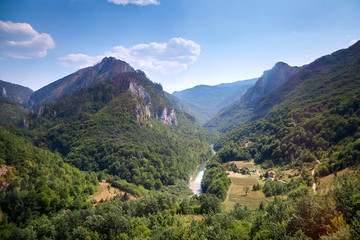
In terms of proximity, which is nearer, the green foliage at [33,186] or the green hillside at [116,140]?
the green foliage at [33,186]

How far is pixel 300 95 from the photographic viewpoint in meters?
181

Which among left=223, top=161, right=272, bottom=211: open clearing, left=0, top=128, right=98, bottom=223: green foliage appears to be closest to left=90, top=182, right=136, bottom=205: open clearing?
left=0, top=128, right=98, bottom=223: green foliage

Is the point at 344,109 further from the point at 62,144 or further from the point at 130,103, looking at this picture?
the point at 62,144

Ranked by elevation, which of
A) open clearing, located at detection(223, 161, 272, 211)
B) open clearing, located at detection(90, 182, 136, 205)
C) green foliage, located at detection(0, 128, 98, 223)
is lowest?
open clearing, located at detection(223, 161, 272, 211)

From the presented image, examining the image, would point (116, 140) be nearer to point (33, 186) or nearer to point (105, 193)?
point (105, 193)

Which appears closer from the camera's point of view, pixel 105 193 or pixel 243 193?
pixel 243 193

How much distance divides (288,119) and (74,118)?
162 m

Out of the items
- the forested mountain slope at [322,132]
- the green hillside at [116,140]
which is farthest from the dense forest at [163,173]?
the green hillside at [116,140]

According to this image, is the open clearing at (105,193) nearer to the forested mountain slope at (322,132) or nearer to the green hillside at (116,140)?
the green hillside at (116,140)

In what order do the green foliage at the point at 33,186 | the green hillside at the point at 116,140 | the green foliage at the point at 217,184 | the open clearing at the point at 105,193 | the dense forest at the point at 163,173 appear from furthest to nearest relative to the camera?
1. the green hillside at the point at 116,140
2. the green foliage at the point at 217,184
3. the open clearing at the point at 105,193
4. the green foliage at the point at 33,186
5. the dense forest at the point at 163,173

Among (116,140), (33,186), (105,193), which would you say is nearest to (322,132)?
(105,193)

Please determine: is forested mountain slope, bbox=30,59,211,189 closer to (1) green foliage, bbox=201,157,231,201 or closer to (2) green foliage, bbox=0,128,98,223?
(1) green foliage, bbox=201,157,231,201

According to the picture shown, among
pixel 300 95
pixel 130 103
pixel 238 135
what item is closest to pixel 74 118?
pixel 130 103

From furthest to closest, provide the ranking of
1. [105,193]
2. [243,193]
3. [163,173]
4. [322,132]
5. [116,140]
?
[116,140] < [163,173] < [322,132] < [105,193] < [243,193]
